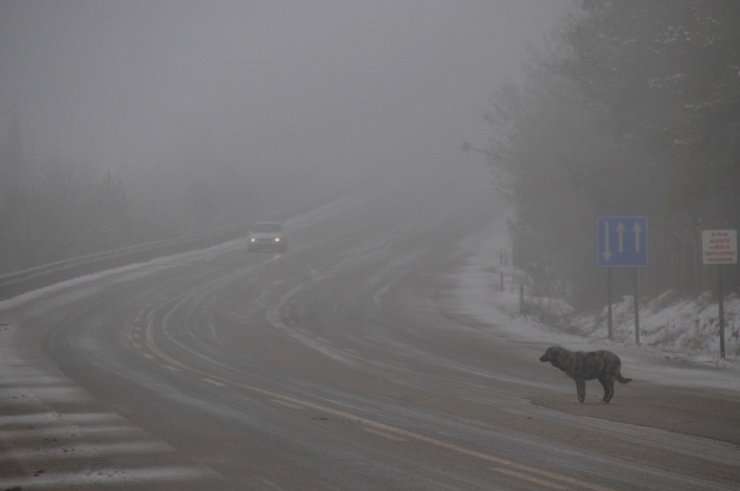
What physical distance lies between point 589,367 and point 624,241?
1104 centimetres

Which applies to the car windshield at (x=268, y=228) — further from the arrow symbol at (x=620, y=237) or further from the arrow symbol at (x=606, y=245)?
the arrow symbol at (x=620, y=237)

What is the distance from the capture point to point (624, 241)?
24953 mm

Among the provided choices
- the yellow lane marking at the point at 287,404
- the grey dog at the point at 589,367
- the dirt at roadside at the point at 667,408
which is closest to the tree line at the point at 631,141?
the dirt at roadside at the point at 667,408

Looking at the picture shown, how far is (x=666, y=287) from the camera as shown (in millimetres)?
29688

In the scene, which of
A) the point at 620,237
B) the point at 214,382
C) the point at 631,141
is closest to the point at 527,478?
the point at 214,382

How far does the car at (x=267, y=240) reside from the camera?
190 feet

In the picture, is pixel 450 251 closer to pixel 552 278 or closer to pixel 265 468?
pixel 552 278

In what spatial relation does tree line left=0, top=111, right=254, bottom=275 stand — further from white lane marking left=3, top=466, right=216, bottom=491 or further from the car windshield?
white lane marking left=3, top=466, right=216, bottom=491

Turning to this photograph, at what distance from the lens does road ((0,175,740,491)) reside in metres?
9.59

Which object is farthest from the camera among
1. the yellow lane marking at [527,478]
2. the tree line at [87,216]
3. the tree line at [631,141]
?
the tree line at [87,216]

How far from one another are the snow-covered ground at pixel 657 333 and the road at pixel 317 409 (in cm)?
126

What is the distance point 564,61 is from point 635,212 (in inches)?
214

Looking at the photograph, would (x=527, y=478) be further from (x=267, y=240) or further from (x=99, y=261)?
(x=267, y=240)

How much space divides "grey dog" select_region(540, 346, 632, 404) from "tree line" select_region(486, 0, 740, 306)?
9.53m
